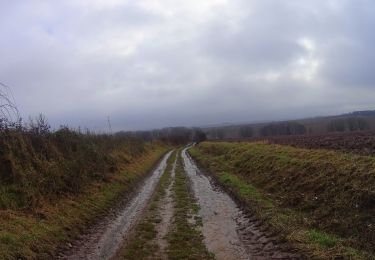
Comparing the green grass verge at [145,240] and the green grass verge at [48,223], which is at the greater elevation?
the green grass verge at [48,223]

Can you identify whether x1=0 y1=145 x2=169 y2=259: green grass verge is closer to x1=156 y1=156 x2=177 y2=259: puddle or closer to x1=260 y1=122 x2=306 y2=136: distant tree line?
x1=156 y1=156 x2=177 y2=259: puddle

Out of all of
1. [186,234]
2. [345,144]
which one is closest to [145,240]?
[186,234]

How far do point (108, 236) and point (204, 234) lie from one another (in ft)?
9.43

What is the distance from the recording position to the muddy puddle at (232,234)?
10852 millimetres

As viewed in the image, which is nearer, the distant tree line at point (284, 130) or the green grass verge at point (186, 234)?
the green grass verge at point (186, 234)

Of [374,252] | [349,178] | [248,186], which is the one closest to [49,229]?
[374,252]

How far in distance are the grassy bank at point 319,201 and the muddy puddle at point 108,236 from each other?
4492mm

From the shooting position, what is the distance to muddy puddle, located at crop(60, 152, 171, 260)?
11.3 m

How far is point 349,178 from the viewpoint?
15227 millimetres

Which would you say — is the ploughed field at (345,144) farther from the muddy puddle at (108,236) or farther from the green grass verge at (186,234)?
the muddy puddle at (108,236)

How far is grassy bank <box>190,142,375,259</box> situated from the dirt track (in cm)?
60

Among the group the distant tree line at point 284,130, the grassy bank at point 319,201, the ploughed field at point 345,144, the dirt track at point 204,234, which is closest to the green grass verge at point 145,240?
the dirt track at point 204,234

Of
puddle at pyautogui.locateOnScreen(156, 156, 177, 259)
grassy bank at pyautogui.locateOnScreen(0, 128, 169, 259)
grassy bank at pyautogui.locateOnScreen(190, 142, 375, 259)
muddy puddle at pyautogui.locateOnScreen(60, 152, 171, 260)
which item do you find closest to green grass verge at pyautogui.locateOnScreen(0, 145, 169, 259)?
grassy bank at pyautogui.locateOnScreen(0, 128, 169, 259)

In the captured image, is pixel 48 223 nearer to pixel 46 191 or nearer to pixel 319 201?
pixel 46 191
